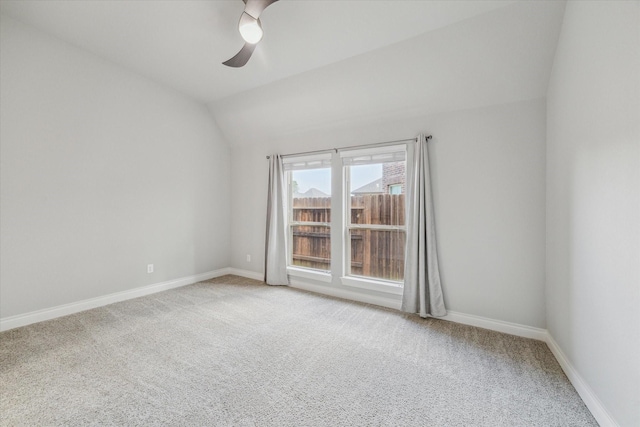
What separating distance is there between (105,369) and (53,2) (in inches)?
124

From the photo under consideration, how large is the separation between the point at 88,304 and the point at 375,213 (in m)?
3.63

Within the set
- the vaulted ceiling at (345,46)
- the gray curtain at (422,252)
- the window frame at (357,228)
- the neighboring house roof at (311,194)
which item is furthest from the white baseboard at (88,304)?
Answer: the gray curtain at (422,252)

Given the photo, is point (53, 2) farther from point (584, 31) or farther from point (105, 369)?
point (584, 31)

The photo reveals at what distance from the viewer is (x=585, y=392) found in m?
1.63

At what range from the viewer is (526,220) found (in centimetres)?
249

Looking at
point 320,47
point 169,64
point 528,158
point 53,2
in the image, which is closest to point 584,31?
point 528,158

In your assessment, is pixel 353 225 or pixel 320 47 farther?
pixel 353 225

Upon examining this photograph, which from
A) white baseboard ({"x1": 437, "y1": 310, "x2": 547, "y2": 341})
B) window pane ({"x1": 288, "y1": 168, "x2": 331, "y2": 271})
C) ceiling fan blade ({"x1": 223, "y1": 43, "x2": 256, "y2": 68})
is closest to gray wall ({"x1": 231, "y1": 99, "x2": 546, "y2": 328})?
white baseboard ({"x1": 437, "y1": 310, "x2": 547, "y2": 341})

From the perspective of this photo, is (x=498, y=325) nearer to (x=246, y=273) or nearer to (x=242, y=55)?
(x=242, y=55)

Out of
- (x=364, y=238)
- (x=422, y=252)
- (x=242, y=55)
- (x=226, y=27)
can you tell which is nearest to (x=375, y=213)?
(x=364, y=238)

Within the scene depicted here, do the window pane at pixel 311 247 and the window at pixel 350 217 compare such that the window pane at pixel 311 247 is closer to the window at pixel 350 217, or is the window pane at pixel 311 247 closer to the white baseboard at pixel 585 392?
the window at pixel 350 217

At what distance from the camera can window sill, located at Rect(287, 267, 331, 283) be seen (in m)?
3.74

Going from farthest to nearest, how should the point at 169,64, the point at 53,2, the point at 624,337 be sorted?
the point at 169,64 → the point at 53,2 → the point at 624,337

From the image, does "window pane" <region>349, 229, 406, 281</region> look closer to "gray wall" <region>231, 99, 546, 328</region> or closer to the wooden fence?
the wooden fence
